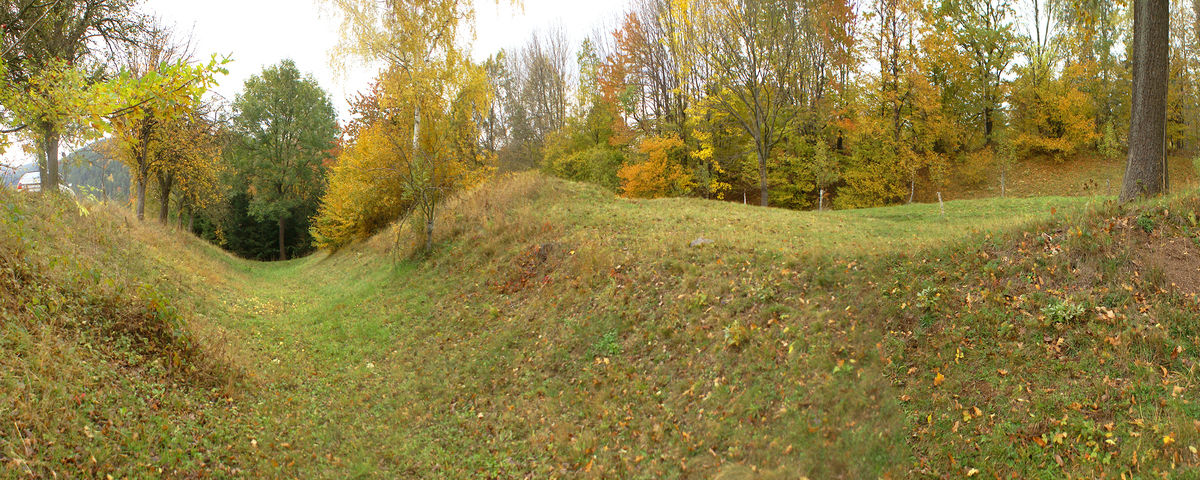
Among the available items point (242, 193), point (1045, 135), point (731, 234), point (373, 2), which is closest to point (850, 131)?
point (1045, 135)

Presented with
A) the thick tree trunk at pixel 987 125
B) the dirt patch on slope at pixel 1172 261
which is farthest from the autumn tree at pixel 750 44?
the dirt patch on slope at pixel 1172 261

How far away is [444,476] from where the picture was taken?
240 inches

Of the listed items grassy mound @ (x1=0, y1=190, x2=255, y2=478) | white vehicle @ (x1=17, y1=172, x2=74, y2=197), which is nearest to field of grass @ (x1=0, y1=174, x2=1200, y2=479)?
grassy mound @ (x1=0, y1=190, x2=255, y2=478)

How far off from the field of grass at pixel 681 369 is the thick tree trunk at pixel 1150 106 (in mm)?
867

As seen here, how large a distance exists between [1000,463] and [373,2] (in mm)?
17715

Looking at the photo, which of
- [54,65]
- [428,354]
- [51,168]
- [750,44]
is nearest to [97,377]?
[54,65]

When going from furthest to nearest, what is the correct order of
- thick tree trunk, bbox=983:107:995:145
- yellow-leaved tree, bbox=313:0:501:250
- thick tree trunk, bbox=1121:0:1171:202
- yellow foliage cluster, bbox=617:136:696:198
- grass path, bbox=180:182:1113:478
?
thick tree trunk, bbox=983:107:995:145 < yellow foliage cluster, bbox=617:136:696:198 < yellow-leaved tree, bbox=313:0:501:250 < thick tree trunk, bbox=1121:0:1171:202 < grass path, bbox=180:182:1113:478

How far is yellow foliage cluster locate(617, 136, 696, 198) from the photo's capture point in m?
27.7

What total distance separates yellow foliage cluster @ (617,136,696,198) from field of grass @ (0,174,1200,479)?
17.2 m

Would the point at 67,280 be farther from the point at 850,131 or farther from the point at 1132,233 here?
→ the point at 850,131

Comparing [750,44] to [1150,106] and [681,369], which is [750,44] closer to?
[1150,106]

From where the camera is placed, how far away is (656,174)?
1086 inches

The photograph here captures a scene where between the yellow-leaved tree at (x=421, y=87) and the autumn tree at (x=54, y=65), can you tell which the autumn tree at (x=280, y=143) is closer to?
the autumn tree at (x=54, y=65)

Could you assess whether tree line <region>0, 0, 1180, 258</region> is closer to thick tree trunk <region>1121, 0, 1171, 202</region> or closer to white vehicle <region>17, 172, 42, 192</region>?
white vehicle <region>17, 172, 42, 192</region>
